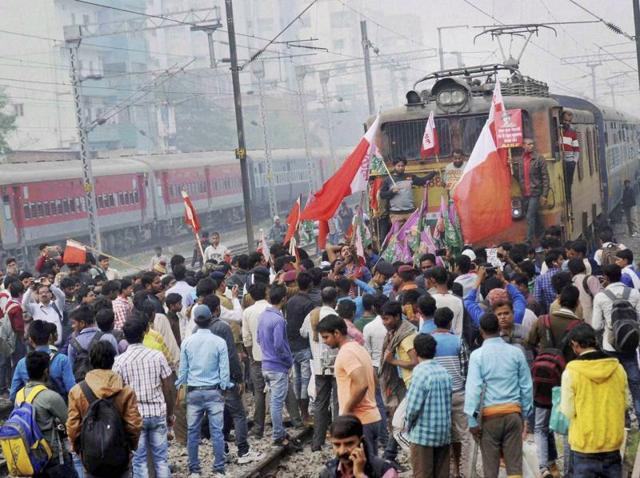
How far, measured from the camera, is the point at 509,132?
16.0 m

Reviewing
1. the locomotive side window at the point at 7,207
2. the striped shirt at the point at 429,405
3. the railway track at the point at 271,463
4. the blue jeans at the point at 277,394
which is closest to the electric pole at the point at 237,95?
the locomotive side window at the point at 7,207

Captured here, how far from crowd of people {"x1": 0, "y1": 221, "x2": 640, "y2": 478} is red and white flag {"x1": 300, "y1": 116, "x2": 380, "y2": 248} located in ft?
5.36

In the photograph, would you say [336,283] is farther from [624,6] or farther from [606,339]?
[624,6]

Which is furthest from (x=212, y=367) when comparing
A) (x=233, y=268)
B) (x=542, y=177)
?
(x=542, y=177)

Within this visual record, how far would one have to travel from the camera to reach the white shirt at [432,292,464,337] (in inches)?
373

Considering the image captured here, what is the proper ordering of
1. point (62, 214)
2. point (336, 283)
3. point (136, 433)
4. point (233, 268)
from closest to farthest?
point (136, 433)
point (336, 283)
point (233, 268)
point (62, 214)

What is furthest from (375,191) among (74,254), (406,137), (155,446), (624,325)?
(155,446)

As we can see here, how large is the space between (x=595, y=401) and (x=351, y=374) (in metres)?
1.69

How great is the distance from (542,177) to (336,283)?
6.23 metres

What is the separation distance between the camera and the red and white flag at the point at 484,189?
46.0ft

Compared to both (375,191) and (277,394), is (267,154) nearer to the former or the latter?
(375,191)

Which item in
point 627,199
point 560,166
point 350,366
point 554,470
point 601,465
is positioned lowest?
point 554,470

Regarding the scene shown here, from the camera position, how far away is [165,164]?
4275 cm

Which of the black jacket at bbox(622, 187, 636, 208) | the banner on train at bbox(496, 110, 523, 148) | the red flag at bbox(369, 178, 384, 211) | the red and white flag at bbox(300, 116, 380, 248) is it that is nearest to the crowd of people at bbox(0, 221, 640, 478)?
the red and white flag at bbox(300, 116, 380, 248)
